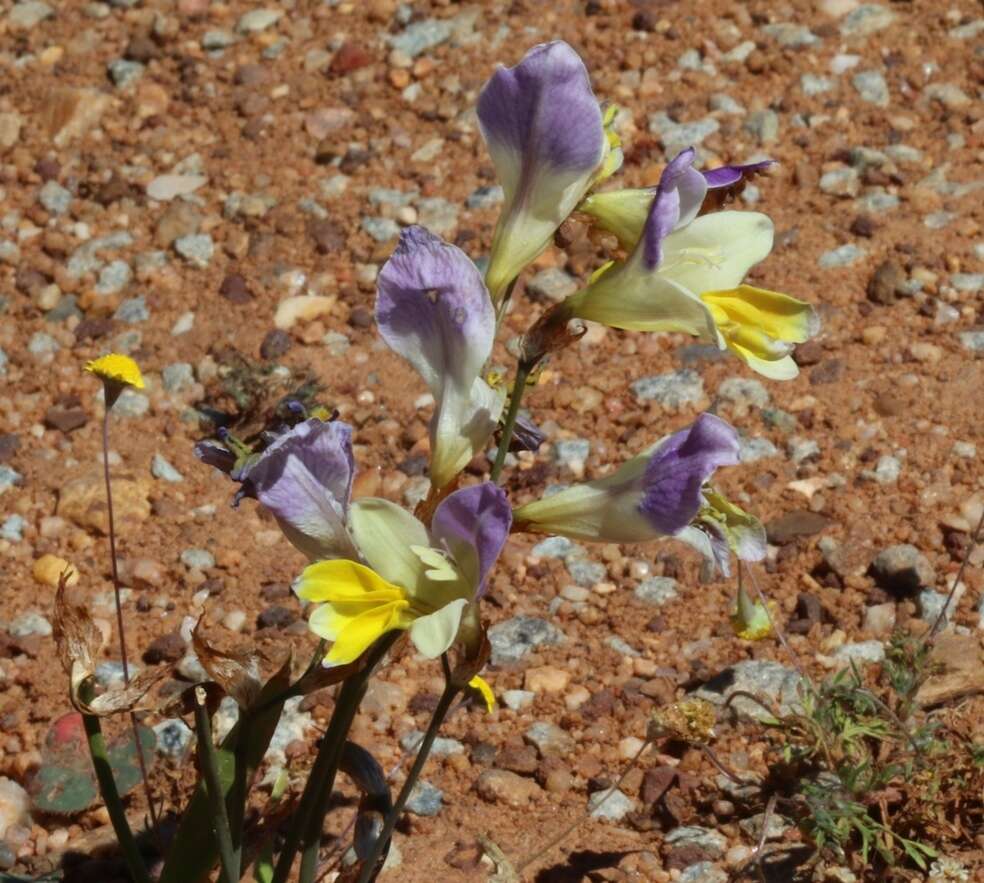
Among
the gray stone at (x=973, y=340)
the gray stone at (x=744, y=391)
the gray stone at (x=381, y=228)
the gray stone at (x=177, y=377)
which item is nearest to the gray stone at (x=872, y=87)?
the gray stone at (x=973, y=340)

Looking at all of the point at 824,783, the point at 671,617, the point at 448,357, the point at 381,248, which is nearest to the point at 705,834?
the point at 824,783

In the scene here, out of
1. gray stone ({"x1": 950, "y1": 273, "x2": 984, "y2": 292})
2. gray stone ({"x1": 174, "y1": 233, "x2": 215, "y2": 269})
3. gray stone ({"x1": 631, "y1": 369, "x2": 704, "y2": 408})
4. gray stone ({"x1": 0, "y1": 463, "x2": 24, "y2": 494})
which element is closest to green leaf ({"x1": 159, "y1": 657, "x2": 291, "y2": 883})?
gray stone ({"x1": 0, "y1": 463, "x2": 24, "y2": 494})

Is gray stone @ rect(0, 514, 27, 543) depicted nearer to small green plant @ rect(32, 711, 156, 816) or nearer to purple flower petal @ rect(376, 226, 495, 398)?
small green plant @ rect(32, 711, 156, 816)

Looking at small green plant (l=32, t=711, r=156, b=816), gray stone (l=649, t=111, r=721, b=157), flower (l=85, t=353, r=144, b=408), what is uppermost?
flower (l=85, t=353, r=144, b=408)

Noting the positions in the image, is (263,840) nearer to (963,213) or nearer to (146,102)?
(963,213)

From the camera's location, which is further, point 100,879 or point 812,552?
point 812,552
